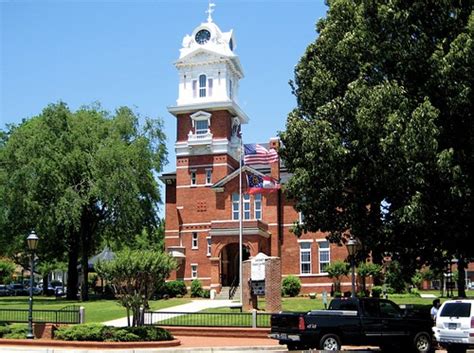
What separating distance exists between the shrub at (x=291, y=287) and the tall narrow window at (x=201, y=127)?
16003 millimetres

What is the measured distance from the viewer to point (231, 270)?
58.6 meters

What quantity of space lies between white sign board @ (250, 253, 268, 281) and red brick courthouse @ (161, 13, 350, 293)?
59.2 feet

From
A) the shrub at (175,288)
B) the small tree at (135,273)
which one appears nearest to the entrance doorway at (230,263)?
the shrub at (175,288)

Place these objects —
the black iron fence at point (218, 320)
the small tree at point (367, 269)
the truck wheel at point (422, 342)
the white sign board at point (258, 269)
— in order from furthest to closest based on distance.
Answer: the small tree at point (367, 269), the white sign board at point (258, 269), the black iron fence at point (218, 320), the truck wheel at point (422, 342)

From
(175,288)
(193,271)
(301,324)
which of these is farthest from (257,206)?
(301,324)

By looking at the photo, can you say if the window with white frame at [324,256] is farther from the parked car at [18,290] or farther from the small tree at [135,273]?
the parked car at [18,290]

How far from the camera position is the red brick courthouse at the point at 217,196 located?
56.1 m

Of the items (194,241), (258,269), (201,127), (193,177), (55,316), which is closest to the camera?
(55,316)

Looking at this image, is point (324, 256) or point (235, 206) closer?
point (324, 256)

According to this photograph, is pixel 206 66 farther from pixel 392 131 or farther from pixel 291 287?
pixel 392 131

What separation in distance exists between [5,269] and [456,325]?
9118 cm

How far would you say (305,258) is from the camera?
5684cm

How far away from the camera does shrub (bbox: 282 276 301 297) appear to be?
54875 millimetres

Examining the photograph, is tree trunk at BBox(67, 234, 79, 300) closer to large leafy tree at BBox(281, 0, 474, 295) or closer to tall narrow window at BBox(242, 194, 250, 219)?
tall narrow window at BBox(242, 194, 250, 219)
